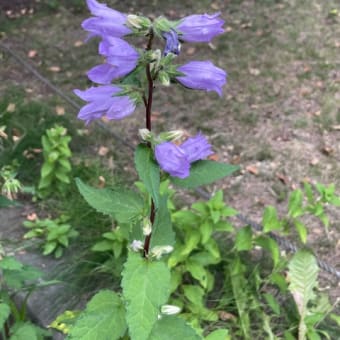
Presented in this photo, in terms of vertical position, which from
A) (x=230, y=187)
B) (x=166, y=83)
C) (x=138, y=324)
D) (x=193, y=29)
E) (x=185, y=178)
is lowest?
(x=230, y=187)

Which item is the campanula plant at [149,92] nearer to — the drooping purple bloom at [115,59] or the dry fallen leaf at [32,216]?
the drooping purple bloom at [115,59]

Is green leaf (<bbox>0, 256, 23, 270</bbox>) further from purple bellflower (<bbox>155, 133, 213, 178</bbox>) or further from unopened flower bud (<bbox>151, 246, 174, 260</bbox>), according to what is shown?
purple bellflower (<bbox>155, 133, 213, 178</bbox>)

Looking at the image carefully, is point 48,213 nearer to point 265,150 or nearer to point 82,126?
point 82,126

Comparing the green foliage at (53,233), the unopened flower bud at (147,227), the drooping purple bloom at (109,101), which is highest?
the drooping purple bloom at (109,101)

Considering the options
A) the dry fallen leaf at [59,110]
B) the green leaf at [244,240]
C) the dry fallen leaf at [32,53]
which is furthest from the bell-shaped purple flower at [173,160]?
the dry fallen leaf at [32,53]

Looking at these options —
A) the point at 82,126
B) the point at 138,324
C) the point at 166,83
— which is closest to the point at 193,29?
the point at 166,83
